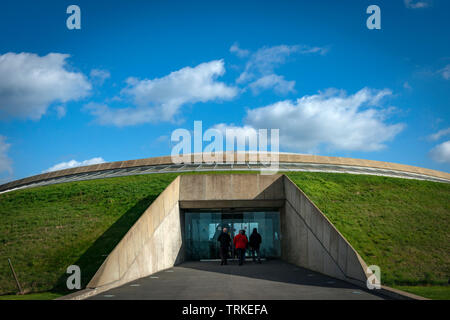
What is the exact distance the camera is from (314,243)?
526 inches

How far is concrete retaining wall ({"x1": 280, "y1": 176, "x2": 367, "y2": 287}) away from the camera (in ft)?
33.9

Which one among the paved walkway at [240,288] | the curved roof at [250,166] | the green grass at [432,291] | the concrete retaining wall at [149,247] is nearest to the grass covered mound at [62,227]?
the concrete retaining wall at [149,247]

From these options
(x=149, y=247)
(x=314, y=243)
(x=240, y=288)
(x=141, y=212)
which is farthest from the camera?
(x=141, y=212)

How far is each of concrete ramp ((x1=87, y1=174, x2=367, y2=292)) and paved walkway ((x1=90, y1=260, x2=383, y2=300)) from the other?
18.8 inches

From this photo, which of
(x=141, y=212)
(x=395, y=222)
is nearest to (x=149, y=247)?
(x=141, y=212)

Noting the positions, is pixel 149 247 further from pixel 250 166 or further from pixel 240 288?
pixel 250 166

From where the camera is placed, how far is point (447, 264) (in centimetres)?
1107

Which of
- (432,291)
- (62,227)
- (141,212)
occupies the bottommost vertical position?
(432,291)

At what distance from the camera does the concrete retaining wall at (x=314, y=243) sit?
10.3m

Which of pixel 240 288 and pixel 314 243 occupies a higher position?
pixel 314 243

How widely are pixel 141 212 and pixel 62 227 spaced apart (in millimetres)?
3030

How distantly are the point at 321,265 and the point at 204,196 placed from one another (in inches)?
288
